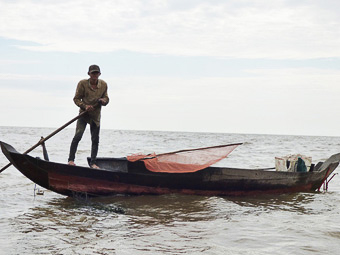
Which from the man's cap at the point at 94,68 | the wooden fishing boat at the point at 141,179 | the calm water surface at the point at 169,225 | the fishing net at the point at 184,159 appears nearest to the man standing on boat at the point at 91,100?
the man's cap at the point at 94,68

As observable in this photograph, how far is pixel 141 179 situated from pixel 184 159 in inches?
36.5

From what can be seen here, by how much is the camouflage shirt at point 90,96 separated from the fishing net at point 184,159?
105 cm

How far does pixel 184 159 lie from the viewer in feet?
25.1

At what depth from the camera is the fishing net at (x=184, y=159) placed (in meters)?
7.54

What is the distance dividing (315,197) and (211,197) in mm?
2607

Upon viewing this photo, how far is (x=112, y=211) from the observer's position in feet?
22.0

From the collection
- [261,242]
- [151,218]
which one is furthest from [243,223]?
[151,218]

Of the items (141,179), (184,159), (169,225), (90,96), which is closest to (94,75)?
(90,96)

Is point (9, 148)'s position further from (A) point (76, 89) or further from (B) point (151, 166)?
(B) point (151, 166)

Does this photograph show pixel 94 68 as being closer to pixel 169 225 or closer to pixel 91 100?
pixel 91 100

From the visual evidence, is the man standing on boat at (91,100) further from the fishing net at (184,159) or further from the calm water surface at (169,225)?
the calm water surface at (169,225)

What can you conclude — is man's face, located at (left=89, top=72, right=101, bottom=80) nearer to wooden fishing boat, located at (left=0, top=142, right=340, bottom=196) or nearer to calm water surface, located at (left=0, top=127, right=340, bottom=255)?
wooden fishing boat, located at (left=0, top=142, right=340, bottom=196)

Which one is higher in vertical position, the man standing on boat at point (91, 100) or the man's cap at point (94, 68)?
the man's cap at point (94, 68)

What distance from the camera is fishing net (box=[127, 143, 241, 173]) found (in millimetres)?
7540
